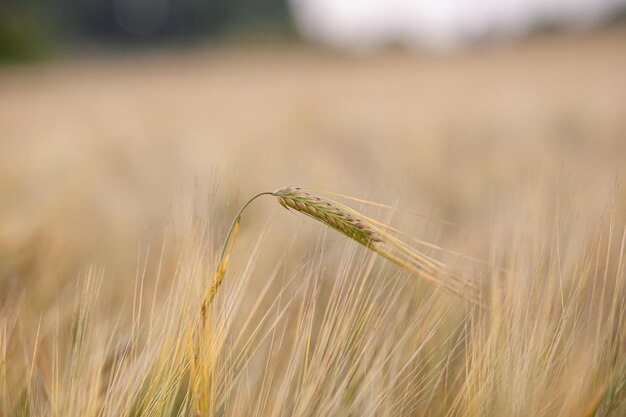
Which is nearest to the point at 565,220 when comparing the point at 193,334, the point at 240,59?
the point at 193,334

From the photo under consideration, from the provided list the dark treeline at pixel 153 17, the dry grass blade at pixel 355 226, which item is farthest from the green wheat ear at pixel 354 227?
the dark treeline at pixel 153 17

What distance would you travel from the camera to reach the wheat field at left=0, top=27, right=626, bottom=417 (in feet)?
2.10

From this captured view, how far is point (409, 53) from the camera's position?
8.54 metres

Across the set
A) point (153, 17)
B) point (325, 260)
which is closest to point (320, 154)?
point (325, 260)

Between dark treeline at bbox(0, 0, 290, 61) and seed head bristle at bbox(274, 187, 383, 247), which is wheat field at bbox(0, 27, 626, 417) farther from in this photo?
dark treeline at bbox(0, 0, 290, 61)

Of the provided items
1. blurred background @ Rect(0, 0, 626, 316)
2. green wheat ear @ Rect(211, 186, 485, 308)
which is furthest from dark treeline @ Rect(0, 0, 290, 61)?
green wheat ear @ Rect(211, 186, 485, 308)

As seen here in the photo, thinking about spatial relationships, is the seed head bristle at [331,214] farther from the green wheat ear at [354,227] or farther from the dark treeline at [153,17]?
the dark treeline at [153,17]

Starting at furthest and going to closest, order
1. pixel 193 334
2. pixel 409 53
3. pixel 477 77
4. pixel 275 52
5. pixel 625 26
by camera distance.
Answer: pixel 275 52 → pixel 409 53 → pixel 625 26 → pixel 477 77 → pixel 193 334

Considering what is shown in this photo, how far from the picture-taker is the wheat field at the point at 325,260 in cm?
64

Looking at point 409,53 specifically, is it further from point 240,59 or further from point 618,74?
point 618,74

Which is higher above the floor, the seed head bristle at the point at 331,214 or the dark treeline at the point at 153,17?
the dark treeline at the point at 153,17

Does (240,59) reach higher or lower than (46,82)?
higher

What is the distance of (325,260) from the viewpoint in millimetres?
686

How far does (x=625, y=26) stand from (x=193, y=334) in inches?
254
